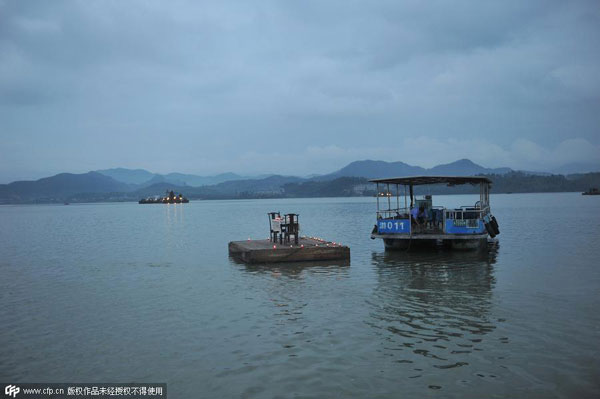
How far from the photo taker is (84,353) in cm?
1126

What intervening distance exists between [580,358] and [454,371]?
10.1ft

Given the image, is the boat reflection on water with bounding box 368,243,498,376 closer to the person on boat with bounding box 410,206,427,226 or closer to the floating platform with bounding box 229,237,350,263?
the floating platform with bounding box 229,237,350,263

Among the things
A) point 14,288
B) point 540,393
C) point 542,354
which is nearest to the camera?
point 540,393

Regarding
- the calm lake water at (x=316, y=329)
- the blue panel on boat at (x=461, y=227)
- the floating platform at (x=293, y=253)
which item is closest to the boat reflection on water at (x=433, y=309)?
the calm lake water at (x=316, y=329)

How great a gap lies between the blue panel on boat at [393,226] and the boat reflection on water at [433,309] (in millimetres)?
3315

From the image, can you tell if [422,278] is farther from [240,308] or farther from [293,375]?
A: [293,375]

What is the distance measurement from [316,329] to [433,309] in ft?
14.5

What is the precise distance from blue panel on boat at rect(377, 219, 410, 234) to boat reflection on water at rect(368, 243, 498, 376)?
3315 mm

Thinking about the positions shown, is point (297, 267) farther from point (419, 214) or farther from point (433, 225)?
point (433, 225)

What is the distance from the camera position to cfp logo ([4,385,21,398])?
9.01 metres

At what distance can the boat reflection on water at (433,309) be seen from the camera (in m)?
10.8

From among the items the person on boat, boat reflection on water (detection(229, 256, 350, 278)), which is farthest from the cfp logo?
the person on boat

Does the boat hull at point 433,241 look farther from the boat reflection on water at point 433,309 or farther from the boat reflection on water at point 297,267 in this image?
the boat reflection on water at point 297,267

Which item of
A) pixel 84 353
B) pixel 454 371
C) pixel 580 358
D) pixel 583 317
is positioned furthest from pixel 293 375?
pixel 583 317
